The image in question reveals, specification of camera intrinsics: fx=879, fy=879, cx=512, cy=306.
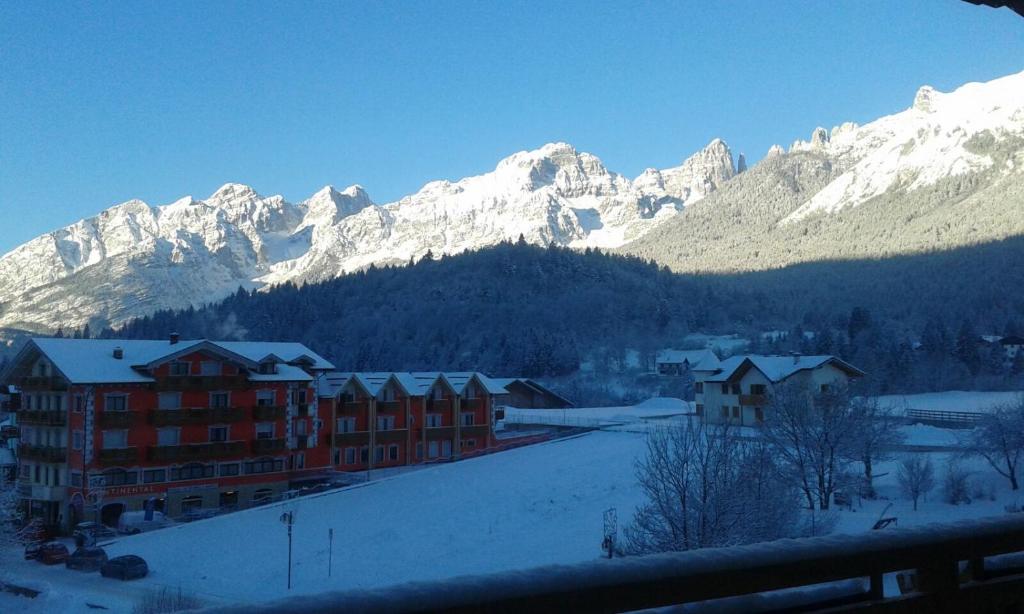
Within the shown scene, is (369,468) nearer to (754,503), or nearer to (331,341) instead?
(754,503)

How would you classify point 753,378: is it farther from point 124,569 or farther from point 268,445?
point 124,569

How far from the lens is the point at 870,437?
36000 mm

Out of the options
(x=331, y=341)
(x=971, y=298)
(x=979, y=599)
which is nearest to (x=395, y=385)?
(x=979, y=599)

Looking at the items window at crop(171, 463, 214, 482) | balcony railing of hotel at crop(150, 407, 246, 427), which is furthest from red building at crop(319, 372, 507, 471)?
window at crop(171, 463, 214, 482)

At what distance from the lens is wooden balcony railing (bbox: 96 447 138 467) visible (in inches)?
1583

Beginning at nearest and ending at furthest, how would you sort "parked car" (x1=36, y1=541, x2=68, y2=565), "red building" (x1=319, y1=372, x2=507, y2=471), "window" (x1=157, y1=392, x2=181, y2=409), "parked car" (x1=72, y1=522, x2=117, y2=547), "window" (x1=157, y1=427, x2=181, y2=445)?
"parked car" (x1=36, y1=541, x2=68, y2=565)
"parked car" (x1=72, y1=522, x2=117, y2=547)
"window" (x1=157, y1=427, x2=181, y2=445)
"window" (x1=157, y1=392, x2=181, y2=409)
"red building" (x1=319, y1=372, x2=507, y2=471)

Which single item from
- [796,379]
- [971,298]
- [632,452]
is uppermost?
[971,298]

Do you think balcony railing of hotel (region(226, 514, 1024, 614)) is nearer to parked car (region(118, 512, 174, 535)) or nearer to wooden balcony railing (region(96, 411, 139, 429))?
parked car (region(118, 512, 174, 535))

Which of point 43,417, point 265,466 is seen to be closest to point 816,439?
point 265,466

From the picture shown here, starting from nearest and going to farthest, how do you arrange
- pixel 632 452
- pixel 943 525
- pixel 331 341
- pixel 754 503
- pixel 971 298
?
pixel 943 525 → pixel 754 503 → pixel 632 452 → pixel 971 298 → pixel 331 341

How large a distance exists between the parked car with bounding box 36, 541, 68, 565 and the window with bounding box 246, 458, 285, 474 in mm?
14153

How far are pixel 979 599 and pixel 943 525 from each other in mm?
351

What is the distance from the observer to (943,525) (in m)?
3.20

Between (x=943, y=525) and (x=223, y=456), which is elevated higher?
(x=943, y=525)
